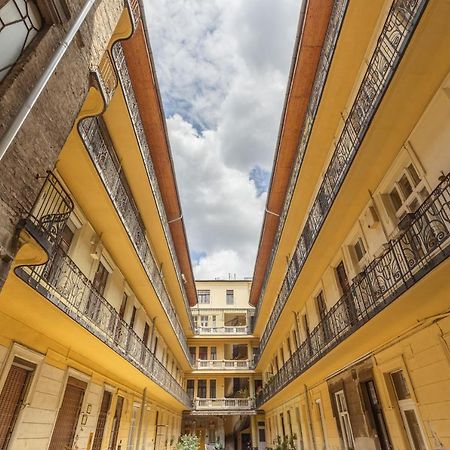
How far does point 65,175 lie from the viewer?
703 centimetres

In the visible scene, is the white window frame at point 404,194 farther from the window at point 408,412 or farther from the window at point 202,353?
the window at point 202,353

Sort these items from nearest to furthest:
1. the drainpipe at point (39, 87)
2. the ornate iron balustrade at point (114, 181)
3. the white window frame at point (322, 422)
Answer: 1. the drainpipe at point (39, 87)
2. the ornate iron balustrade at point (114, 181)
3. the white window frame at point (322, 422)

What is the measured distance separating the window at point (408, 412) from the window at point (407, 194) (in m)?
3.41

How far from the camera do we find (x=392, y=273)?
19.8 feet

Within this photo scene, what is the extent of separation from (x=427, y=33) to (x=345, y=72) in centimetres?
370

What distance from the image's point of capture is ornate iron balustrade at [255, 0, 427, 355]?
4613 mm

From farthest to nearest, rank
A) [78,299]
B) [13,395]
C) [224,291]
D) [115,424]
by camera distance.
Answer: [224,291]
[115,424]
[78,299]
[13,395]

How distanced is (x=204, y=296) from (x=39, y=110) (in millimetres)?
30130

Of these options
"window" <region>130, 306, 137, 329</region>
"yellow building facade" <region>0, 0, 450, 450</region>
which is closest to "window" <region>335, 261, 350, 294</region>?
"yellow building facade" <region>0, 0, 450, 450</region>

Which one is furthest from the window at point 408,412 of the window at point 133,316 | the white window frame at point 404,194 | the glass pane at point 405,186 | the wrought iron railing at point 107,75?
the window at point 133,316

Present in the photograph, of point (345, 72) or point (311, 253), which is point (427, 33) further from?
point (311, 253)

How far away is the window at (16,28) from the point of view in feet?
11.0

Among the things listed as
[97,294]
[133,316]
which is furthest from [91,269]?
[133,316]

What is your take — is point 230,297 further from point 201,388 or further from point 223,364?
point 201,388
